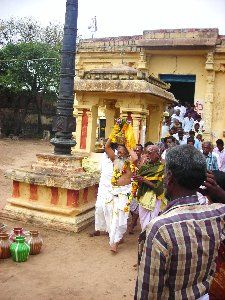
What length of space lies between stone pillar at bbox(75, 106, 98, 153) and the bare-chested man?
10.2 ft

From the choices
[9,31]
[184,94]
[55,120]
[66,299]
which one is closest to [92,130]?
[55,120]

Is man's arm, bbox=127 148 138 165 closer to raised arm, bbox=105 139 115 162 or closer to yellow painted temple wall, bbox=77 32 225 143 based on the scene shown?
raised arm, bbox=105 139 115 162

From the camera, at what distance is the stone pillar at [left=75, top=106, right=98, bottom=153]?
8500 mm

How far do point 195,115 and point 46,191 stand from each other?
29.2 feet

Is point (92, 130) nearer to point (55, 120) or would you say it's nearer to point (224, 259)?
point (55, 120)

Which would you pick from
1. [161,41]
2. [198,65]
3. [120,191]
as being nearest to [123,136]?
[120,191]

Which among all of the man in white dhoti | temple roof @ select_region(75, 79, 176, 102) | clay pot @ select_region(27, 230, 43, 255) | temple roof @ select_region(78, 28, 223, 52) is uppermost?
temple roof @ select_region(78, 28, 223, 52)

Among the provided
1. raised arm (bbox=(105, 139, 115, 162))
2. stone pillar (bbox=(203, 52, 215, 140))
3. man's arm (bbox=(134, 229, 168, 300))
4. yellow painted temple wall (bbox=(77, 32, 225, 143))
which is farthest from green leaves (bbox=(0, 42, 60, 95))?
man's arm (bbox=(134, 229, 168, 300))

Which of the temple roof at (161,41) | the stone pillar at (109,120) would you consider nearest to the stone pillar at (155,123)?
the stone pillar at (109,120)

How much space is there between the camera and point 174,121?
1209 centimetres

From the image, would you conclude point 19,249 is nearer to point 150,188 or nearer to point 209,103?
point 150,188

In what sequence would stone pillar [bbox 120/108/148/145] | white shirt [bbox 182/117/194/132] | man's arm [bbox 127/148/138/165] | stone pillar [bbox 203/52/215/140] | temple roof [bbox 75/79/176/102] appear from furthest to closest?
1. stone pillar [bbox 203/52/215/140]
2. white shirt [bbox 182/117/194/132]
3. stone pillar [bbox 120/108/148/145]
4. temple roof [bbox 75/79/176/102]
5. man's arm [bbox 127/148/138/165]

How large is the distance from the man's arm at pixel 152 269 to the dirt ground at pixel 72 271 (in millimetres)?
2295

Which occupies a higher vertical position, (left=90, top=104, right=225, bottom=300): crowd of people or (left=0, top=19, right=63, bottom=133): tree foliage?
(left=0, top=19, right=63, bottom=133): tree foliage
